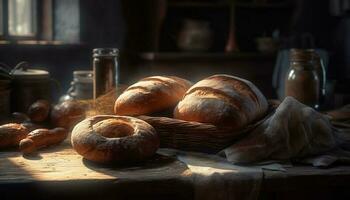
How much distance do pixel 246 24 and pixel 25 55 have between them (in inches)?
69.8

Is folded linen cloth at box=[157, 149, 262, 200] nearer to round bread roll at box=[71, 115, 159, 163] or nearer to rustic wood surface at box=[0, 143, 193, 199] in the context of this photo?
rustic wood surface at box=[0, 143, 193, 199]

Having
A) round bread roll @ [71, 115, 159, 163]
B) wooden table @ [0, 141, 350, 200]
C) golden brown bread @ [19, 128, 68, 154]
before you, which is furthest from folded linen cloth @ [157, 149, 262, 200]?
golden brown bread @ [19, 128, 68, 154]

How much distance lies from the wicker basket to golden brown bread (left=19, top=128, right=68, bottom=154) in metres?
0.26

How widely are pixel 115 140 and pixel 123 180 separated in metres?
0.12

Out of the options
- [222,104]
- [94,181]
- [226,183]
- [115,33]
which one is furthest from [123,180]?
[115,33]

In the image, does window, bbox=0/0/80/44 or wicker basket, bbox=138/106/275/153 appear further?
window, bbox=0/0/80/44

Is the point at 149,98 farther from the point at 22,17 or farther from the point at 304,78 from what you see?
the point at 22,17

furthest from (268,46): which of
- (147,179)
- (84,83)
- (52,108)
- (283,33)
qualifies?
(147,179)

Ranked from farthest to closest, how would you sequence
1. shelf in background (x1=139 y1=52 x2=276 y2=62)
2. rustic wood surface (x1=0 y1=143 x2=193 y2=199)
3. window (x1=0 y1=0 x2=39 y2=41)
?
shelf in background (x1=139 y1=52 x2=276 y2=62), window (x1=0 y1=0 x2=39 y2=41), rustic wood surface (x1=0 y1=143 x2=193 y2=199)

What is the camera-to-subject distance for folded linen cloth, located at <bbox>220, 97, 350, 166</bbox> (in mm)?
1301

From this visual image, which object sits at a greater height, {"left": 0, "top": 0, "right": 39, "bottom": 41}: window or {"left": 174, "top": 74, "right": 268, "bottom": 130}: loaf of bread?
{"left": 0, "top": 0, "right": 39, "bottom": 41}: window

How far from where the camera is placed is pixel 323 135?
1388 mm

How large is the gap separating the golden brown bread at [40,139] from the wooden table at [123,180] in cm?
5

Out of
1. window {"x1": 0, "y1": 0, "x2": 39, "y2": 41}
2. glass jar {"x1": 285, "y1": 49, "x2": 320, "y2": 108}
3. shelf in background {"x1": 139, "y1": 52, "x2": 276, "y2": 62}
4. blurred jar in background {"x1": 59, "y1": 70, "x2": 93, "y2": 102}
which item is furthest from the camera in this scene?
shelf in background {"x1": 139, "y1": 52, "x2": 276, "y2": 62}
